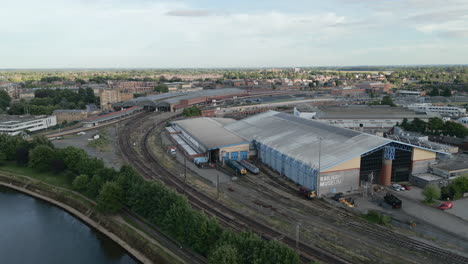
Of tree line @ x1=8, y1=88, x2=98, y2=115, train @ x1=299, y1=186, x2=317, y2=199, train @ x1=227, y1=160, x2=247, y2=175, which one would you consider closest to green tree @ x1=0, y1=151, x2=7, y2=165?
train @ x1=227, y1=160, x2=247, y2=175

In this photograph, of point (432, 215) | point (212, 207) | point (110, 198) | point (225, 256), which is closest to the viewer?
point (225, 256)

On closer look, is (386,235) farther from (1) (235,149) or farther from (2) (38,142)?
(2) (38,142)

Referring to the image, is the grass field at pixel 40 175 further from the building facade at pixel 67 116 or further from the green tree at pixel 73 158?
the building facade at pixel 67 116

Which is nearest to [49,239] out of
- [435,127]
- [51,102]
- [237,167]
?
[237,167]

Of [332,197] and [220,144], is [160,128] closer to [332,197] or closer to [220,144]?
[220,144]

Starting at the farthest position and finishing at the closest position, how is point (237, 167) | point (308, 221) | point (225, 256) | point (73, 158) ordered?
point (237, 167), point (73, 158), point (308, 221), point (225, 256)

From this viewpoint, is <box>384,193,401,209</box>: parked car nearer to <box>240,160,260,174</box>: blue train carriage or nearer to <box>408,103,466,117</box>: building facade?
<box>240,160,260,174</box>: blue train carriage
